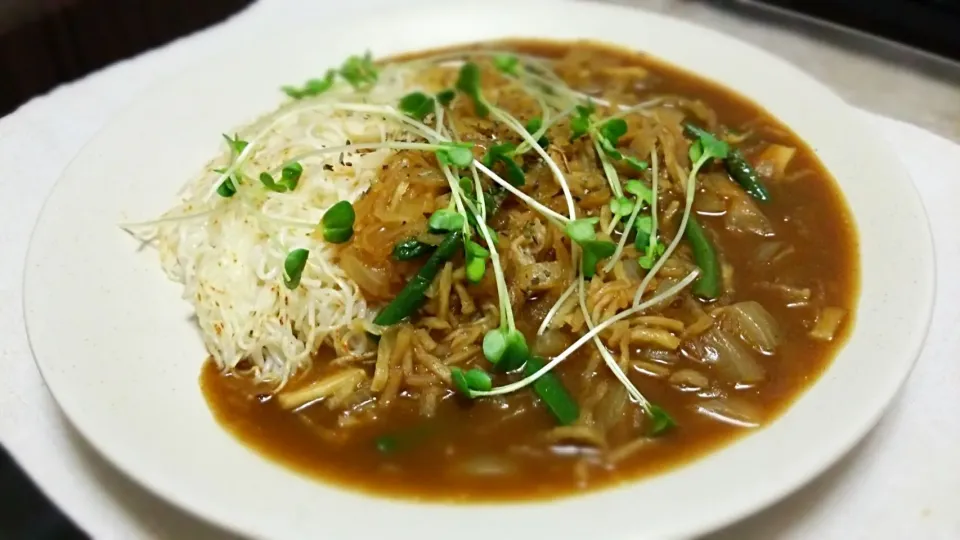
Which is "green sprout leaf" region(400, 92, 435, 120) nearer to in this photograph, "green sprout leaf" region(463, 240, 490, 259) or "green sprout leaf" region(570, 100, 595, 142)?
"green sprout leaf" region(570, 100, 595, 142)

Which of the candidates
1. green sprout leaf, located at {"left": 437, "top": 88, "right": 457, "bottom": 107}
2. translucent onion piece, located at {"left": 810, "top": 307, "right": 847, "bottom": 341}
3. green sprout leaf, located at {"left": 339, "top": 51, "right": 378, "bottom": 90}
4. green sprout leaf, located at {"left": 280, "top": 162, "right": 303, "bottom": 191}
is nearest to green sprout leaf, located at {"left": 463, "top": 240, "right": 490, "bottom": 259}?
green sprout leaf, located at {"left": 280, "top": 162, "right": 303, "bottom": 191}

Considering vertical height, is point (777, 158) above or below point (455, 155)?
below

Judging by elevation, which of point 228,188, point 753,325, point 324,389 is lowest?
point 324,389

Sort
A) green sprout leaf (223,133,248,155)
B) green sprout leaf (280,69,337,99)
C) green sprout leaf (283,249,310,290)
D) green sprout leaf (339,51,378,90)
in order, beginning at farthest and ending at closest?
green sprout leaf (339,51,378,90)
green sprout leaf (280,69,337,99)
green sprout leaf (223,133,248,155)
green sprout leaf (283,249,310,290)

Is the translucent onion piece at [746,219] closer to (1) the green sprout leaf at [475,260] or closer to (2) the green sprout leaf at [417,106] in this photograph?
(1) the green sprout leaf at [475,260]

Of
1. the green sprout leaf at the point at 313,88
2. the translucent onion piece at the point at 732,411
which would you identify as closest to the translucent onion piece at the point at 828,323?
the translucent onion piece at the point at 732,411

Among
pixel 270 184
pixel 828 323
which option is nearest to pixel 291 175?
pixel 270 184

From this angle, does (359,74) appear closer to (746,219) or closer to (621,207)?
(621,207)

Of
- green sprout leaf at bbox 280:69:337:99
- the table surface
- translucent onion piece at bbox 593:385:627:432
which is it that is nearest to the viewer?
translucent onion piece at bbox 593:385:627:432
